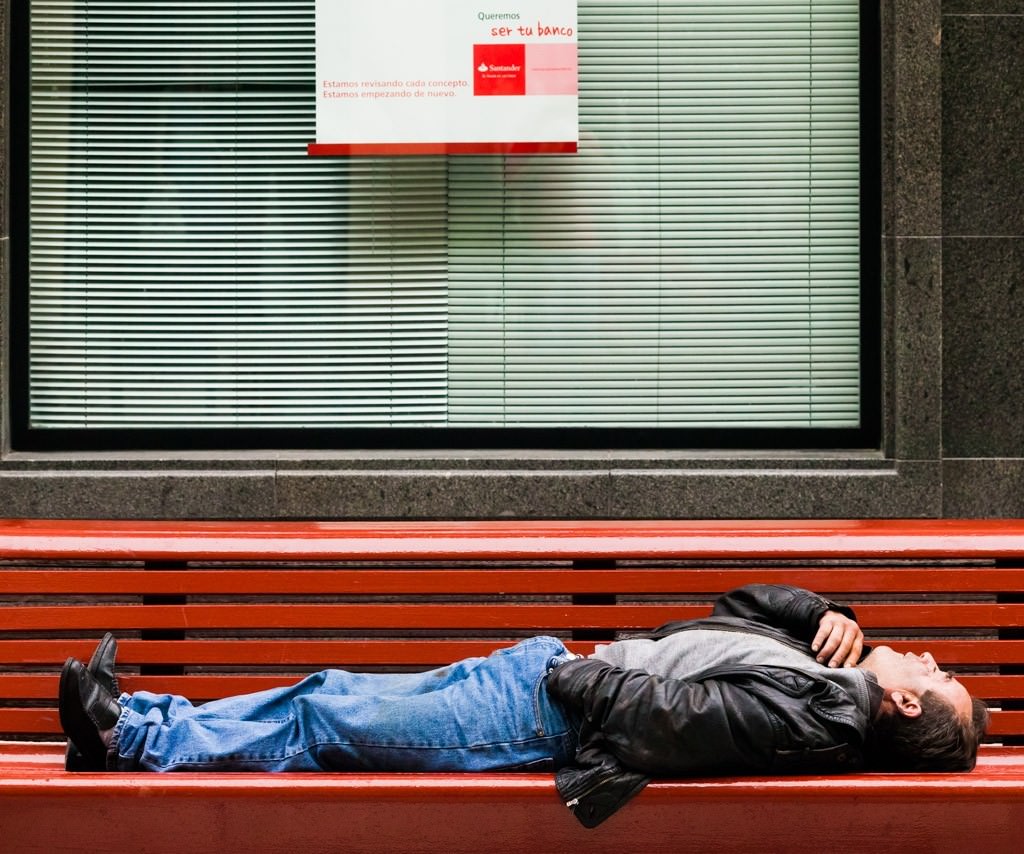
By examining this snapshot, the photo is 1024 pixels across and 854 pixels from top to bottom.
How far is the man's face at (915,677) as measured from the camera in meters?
2.97

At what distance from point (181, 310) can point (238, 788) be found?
3.12 metres

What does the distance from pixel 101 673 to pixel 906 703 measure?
2.11 m

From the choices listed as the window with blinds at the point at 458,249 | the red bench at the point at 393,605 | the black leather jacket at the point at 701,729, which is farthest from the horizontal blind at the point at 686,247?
the black leather jacket at the point at 701,729

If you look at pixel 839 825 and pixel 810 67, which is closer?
pixel 839 825

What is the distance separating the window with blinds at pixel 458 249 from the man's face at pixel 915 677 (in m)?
2.41

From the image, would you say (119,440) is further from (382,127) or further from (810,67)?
(810,67)

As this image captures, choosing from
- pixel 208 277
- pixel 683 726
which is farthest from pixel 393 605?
pixel 208 277

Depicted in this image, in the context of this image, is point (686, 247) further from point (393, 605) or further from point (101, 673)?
point (101, 673)

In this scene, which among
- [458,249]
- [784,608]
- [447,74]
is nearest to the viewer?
[784,608]

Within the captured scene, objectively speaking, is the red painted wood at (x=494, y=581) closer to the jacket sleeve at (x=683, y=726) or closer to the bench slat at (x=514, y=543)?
the bench slat at (x=514, y=543)

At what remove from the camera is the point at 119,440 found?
5445 mm

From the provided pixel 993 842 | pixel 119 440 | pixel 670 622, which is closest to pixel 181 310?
pixel 119 440

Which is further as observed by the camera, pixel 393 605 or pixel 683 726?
pixel 393 605

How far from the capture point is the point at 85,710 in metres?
2.94
